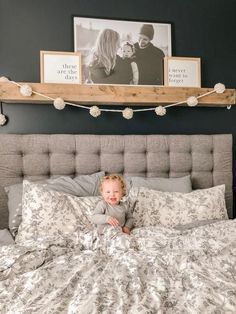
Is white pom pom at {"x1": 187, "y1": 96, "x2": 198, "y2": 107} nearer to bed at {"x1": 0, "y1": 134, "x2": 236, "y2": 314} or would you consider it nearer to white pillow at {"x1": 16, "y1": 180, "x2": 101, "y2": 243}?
bed at {"x1": 0, "y1": 134, "x2": 236, "y2": 314}

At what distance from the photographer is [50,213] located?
2.17 meters

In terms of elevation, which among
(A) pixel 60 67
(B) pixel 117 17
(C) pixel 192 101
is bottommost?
(C) pixel 192 101

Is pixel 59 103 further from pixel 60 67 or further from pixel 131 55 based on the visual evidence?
pixel 131 55

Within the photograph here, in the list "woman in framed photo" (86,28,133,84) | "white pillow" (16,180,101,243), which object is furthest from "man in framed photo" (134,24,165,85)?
"white pillow" (16,180,101,243)

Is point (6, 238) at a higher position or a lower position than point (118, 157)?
lower

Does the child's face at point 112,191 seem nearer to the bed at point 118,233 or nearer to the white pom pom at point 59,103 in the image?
the bed at point 118,233

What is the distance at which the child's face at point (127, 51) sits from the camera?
2854 mm

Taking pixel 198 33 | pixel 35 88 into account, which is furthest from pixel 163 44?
pixel 35 88

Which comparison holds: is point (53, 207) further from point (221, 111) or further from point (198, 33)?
point (198, 33)

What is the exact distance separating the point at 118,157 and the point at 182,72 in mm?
991

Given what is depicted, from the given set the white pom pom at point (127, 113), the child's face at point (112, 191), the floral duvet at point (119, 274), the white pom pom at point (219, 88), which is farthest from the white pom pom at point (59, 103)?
the white pom pom at point (219, 88)

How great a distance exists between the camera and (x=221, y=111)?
3.10 m

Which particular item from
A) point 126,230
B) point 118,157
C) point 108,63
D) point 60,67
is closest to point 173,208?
point 126,230

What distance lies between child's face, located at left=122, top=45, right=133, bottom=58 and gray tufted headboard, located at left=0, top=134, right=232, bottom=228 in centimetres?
73
